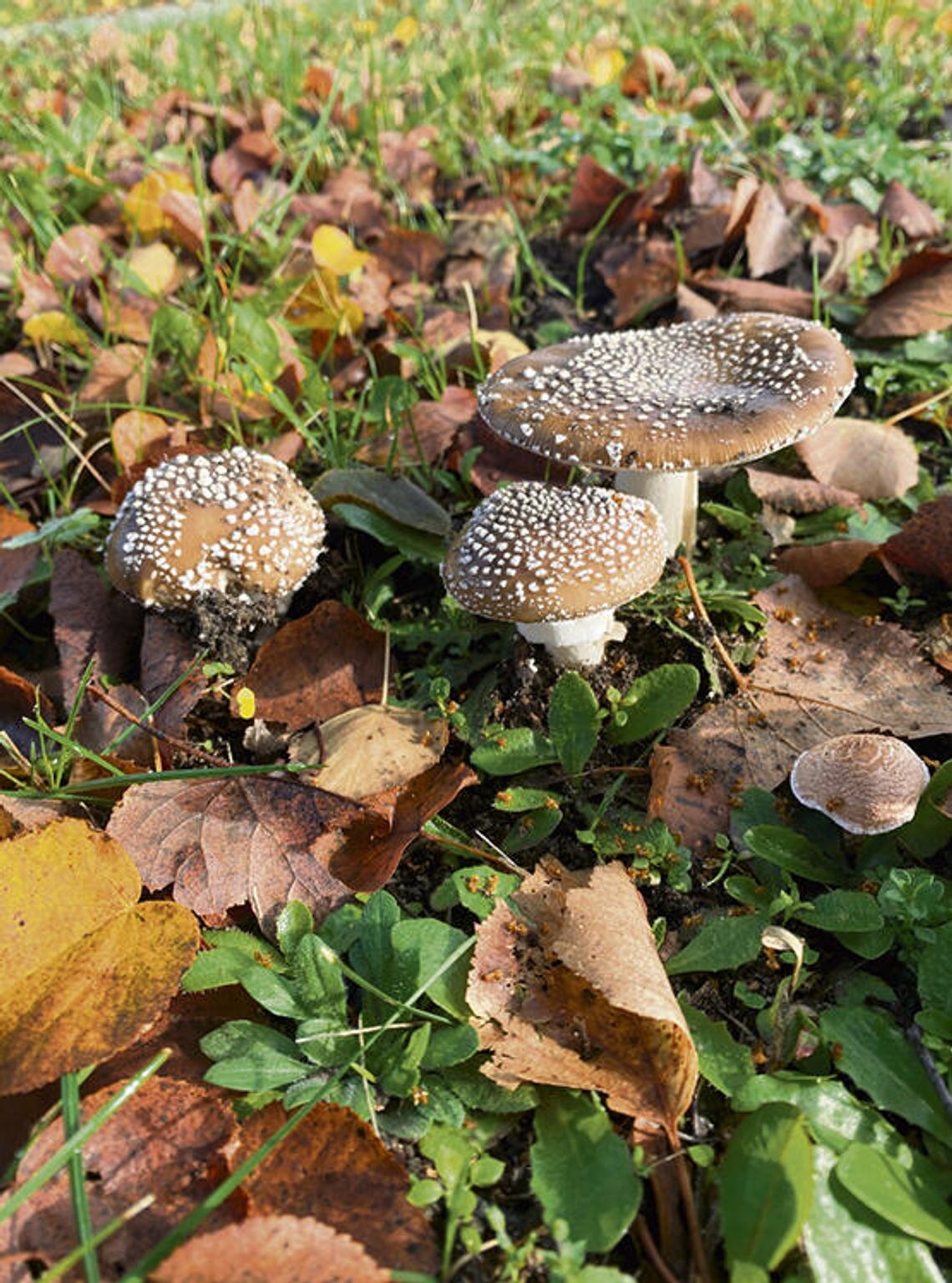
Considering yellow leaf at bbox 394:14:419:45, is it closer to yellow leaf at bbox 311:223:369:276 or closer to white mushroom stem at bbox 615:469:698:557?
yellow leaf at bbox 311:223:369:276

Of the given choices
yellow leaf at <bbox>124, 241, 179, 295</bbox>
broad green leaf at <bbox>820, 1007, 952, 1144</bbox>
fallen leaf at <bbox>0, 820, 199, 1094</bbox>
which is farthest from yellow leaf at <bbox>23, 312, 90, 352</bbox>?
broad green leaf at <bbox>820, 1007, 952, 1144</bbox>

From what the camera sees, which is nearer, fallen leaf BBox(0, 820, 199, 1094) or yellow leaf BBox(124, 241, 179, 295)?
fallen leaf BBox(0, 820, 199, 1094)

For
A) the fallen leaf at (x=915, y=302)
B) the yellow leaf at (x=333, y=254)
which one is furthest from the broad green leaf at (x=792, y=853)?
the yellow leaf at (x=333, y=254)

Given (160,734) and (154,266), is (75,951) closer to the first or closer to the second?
(160,734)

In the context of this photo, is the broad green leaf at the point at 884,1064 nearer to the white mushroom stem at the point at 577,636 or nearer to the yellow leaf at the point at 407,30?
the white mushroom stem at the point at 577,636

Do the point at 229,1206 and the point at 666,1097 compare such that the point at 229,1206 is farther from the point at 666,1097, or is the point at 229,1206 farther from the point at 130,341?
the point at 130,341
